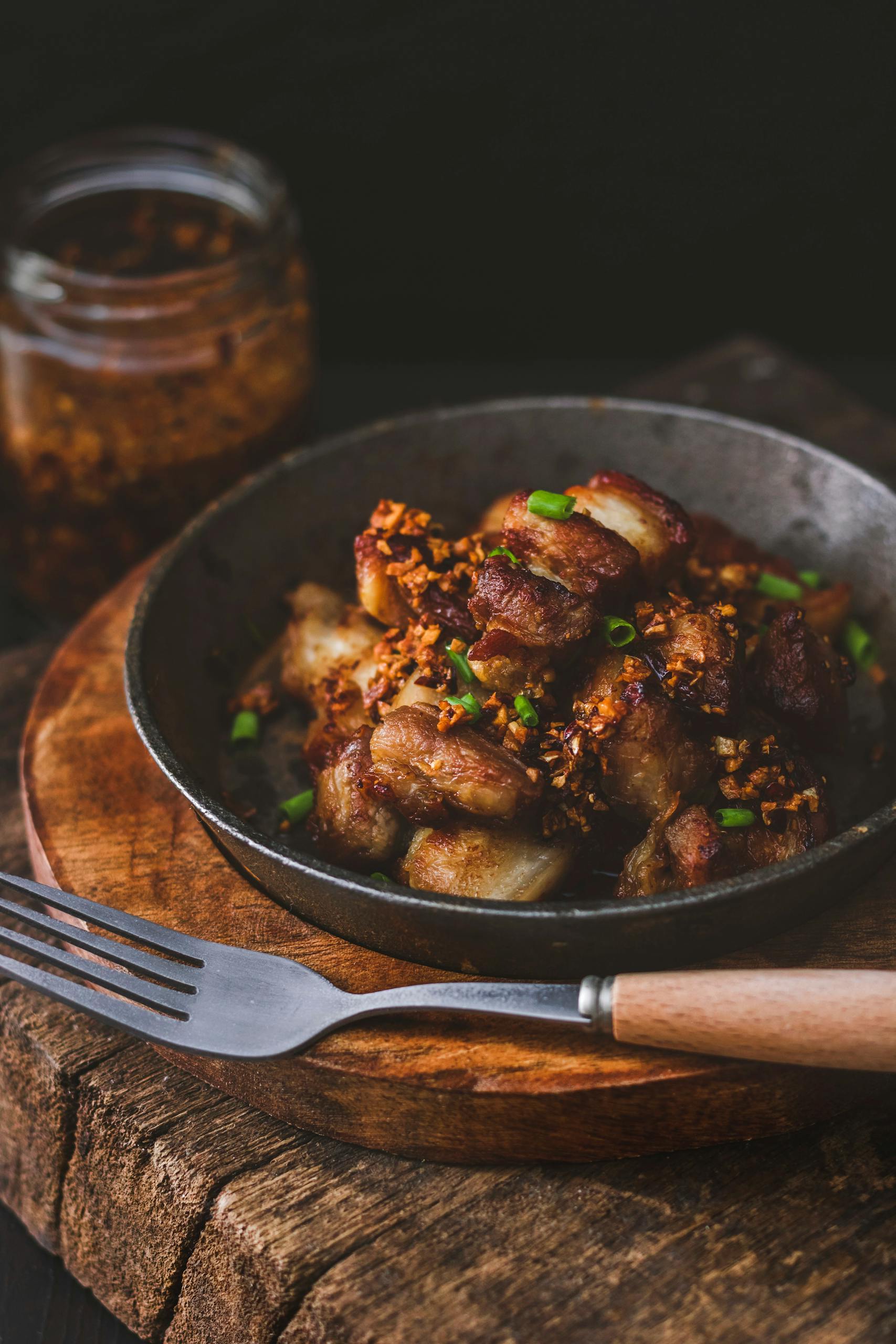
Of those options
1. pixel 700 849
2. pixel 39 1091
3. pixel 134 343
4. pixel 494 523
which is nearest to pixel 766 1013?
pixel 700 849

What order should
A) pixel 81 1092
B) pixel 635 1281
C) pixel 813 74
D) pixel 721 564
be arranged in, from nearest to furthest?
Result: pixel 635 1281 → pixel 81 1092 → pixel 721 564 → pixel 813 74

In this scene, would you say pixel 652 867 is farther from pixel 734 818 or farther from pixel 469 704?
pixel 469 704

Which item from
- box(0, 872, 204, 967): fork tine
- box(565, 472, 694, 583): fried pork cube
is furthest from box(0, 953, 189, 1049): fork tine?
box(565, 472, 694, 583): fried pork cube

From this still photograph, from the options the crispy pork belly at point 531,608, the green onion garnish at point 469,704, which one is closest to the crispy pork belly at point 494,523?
the crispy pork belly at point 531,608

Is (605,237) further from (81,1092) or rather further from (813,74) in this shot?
(81,1092)

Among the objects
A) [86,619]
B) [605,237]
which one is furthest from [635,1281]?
[605,237]

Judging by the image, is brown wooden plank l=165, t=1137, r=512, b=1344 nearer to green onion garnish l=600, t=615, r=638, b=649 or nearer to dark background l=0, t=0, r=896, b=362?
green onion garnish l=600, t=615, r=638, b=649
